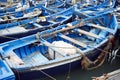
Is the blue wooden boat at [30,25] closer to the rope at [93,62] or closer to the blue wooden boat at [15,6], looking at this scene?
the blue wooden boat at [15,6]

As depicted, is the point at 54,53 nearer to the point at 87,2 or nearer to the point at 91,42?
the point at 91,42

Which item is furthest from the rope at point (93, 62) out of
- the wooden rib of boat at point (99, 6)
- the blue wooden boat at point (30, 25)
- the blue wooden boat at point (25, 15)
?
the wooden rib of boat at point (99, 6)

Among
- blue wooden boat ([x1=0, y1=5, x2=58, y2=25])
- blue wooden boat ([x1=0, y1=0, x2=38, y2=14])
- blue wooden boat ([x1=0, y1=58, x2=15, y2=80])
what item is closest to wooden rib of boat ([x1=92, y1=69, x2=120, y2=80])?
blue wooden boat ([x1=0, y1=58, x2=15, y2=80])

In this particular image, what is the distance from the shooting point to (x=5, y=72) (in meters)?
5.46

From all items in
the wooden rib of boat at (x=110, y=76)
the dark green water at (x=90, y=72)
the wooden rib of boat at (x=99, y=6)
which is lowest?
the dark green water at (x=90, y=72)

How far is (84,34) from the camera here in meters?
8.48

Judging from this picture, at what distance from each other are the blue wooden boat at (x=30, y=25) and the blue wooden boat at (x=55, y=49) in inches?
46.8

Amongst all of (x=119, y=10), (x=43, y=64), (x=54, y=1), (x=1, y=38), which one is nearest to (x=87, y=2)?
(x=54, y=1)

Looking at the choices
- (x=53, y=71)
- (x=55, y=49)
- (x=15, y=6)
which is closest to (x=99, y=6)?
(x=15, y=6)

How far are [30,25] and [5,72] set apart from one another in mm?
4625

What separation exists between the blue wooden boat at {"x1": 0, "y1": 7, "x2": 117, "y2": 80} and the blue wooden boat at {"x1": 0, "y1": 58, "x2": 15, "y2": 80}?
20cm

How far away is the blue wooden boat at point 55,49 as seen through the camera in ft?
20.3

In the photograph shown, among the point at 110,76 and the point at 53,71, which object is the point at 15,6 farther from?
A: the point at 110,76

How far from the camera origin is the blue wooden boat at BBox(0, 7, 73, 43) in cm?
858
